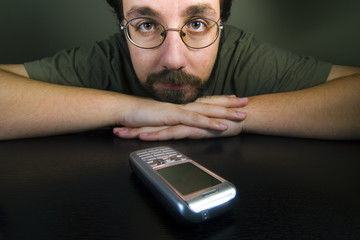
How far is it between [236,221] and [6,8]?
139 cm

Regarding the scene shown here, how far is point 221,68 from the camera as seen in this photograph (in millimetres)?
869

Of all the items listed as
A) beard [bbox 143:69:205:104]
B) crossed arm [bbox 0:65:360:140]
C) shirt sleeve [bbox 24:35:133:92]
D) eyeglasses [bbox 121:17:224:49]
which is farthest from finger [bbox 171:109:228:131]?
shirt sleeve [bbox 24:35:133:92]

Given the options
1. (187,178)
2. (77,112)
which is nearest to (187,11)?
(77,112)

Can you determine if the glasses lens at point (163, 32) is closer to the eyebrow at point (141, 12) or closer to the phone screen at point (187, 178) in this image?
the eyebrow at point (141, 12)

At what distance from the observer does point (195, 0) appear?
2.10 feet

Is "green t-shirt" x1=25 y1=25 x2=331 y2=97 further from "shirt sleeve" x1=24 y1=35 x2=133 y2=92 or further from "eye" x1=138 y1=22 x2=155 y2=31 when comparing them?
"eye" x1=138 y1=22 x2=155 y2=31

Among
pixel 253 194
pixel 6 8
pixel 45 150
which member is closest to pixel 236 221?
pixel 253 194

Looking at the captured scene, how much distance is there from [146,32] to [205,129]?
36cm

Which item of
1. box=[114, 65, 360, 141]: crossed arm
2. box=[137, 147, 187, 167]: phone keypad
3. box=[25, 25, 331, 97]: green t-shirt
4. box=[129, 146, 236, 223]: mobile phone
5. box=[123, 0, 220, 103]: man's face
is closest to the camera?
box=[129, 146, 236, 223]: mobile phone

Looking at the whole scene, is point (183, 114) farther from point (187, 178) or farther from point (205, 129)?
point (187, 178)

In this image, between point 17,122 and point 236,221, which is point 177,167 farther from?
point 17,122

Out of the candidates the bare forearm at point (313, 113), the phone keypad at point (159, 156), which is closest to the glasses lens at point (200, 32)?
the bare forearm at point (313, 113)

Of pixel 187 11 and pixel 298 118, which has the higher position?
pixel 187 11

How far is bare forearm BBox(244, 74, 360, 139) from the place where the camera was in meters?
0.53
